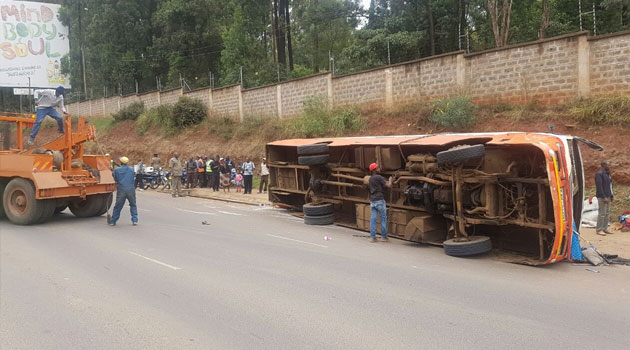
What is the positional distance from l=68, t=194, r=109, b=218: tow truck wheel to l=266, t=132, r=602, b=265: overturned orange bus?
7.40 m

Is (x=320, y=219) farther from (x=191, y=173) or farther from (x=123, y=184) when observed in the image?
(x=191, y=173)

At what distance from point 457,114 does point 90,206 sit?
12049mm

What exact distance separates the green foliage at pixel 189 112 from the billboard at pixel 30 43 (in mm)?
31442

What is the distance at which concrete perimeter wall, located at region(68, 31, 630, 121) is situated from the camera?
14.9 metres

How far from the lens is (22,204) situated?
510 inches

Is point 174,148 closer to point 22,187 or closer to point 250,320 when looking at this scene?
point 22,187

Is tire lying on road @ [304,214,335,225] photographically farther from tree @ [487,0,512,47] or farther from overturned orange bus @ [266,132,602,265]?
tree @ [487,0,512,47]

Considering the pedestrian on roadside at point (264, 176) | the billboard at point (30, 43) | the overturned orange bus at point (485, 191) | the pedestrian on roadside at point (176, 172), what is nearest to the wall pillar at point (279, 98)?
the pedestrian on roadside at point (264, 176)

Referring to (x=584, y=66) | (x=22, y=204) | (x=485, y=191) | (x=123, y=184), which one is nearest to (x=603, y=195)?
(x=485, y=191)

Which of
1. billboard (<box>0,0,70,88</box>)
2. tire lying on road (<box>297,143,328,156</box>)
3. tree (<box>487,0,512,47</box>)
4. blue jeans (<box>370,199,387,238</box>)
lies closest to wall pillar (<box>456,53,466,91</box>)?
tree (<box>487,0,512,47</box>)

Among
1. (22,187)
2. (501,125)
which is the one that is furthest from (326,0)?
(22,187)

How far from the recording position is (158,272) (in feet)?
25.9

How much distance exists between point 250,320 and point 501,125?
13530 millimetres

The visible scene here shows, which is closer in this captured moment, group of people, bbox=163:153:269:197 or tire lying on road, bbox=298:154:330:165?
tire lying on road, bbox=298:154:330:165
